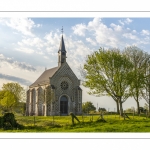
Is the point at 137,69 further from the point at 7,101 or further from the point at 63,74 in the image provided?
the point at 7,101

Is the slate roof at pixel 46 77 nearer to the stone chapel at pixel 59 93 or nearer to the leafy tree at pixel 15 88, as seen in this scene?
the stone chapel at pixel 59 93

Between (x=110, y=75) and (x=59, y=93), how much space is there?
428 inches

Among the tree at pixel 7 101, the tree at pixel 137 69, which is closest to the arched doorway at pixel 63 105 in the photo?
the tree at pixel 7 101

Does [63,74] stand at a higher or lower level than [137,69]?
higher

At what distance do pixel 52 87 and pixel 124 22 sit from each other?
53.9 feet

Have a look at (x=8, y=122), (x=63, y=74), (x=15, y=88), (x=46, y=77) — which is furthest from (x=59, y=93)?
(x=8, y=122)

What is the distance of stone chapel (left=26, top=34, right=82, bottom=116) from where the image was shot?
3356 centimetres

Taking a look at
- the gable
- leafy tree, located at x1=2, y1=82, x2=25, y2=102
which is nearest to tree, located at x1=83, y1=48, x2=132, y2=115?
leafy tree, located at x1=2, y1=82, x2=25, y2=102

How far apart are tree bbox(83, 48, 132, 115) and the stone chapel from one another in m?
8.67

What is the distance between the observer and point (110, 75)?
2539 centimetres

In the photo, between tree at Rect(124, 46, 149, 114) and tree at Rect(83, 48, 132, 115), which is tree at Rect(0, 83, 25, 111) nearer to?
tree at Rect(83, 48, 132, 115)
